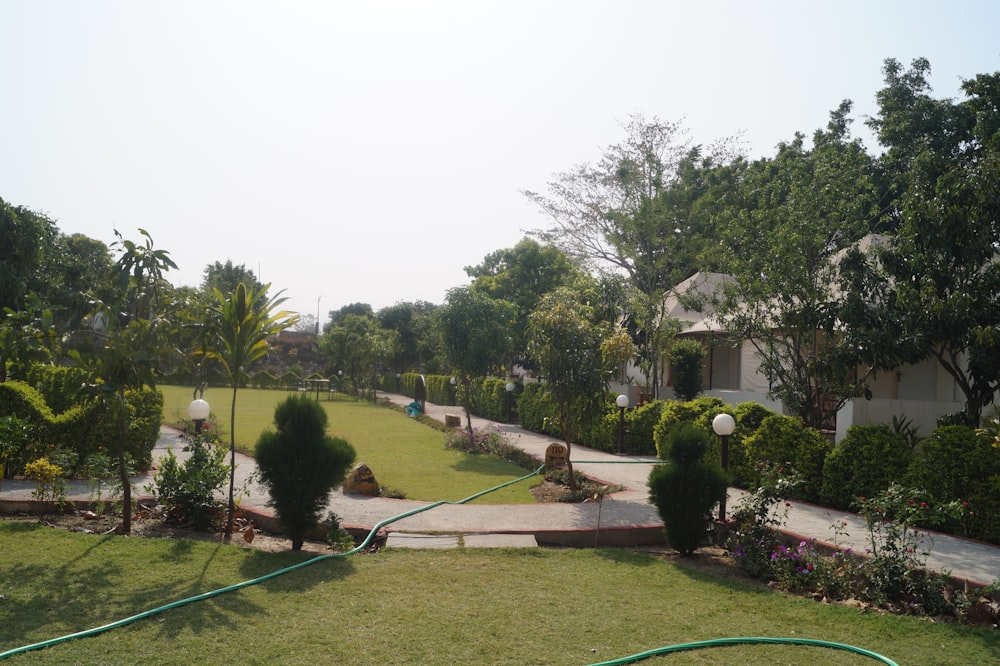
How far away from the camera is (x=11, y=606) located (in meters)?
4.91

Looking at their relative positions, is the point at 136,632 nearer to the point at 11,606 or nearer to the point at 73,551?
the point at 11,606

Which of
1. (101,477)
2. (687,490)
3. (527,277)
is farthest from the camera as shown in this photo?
(527,277)

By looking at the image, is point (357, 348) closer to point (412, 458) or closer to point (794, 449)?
point (412, 458)

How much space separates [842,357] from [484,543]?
622 centimetres

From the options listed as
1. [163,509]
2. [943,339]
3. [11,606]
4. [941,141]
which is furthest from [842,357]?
[941,141]

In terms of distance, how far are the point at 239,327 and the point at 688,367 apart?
14.8 metres

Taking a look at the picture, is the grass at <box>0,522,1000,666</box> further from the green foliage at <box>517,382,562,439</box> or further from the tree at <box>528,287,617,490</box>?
the green foliage at <box>517,382,562,439</box>

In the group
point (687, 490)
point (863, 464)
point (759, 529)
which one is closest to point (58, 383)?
point (687, 490)

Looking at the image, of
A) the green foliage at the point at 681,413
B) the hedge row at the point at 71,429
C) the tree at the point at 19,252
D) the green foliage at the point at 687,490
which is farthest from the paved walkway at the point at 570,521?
the tree at the point at 19,252

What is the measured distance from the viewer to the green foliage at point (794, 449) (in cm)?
989

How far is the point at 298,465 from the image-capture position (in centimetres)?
673

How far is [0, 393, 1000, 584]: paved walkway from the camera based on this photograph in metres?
7.33

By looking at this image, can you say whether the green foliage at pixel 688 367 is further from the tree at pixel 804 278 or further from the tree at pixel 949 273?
the tree at pixel 949 273

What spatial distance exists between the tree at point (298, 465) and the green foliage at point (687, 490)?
3.24 m
